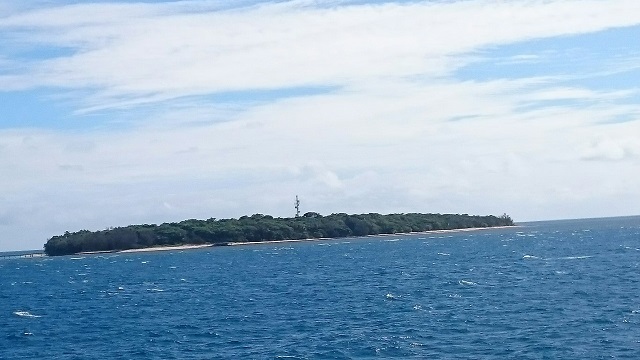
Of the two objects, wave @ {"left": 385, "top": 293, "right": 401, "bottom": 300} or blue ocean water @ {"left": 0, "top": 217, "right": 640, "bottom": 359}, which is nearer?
blue ocean water @ {"left": 0, "top": 217, "right": 640, "bottom": 359}

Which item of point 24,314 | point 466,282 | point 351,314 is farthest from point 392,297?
point 24,314

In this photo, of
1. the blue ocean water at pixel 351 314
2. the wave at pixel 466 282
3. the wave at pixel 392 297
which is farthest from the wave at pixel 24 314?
the wave at pixel 466 282

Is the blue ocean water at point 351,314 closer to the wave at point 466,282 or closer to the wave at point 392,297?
the wave at point 466,282

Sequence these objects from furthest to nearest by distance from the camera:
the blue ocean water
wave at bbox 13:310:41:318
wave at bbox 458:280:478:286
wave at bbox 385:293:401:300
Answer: wave at bbox 458:280:478:286 → wave at bbox 13:310:41:318 → wave at bbox 385:293:401:300 → the blue ocean water

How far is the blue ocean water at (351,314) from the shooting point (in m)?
49.0

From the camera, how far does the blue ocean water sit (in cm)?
4900

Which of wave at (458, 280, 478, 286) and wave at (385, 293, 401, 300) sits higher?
wave at (458, 280, 478, 286)

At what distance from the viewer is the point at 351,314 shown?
63.9m

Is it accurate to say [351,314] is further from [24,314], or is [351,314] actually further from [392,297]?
[24,314]

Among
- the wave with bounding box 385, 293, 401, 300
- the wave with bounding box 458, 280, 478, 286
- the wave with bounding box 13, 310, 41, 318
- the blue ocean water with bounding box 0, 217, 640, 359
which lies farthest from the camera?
the wave with bounding box 458, 280, 478, 286

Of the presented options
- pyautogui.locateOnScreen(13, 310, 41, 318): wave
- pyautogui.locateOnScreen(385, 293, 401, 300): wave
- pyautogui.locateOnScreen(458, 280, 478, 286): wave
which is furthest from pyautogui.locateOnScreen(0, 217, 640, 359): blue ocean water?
pyautogui.locateOnScreen(385, 293, 401, 300): wave

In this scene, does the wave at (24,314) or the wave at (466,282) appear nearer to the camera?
the wave at (24,314)

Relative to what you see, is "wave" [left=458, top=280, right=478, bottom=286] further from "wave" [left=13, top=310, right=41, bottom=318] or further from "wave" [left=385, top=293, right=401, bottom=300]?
"wave" [left=13, top=310, right=41, bottom=318]

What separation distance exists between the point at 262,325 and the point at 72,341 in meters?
12.5
